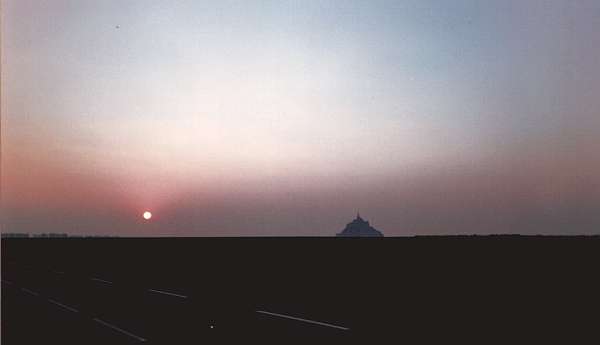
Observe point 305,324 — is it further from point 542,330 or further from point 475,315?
point 475,315

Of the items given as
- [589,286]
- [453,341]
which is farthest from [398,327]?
[589,286]

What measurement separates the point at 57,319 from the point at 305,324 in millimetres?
7670

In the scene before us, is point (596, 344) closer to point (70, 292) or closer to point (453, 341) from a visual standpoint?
point (453, 341)

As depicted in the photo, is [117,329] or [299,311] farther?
[299,311]

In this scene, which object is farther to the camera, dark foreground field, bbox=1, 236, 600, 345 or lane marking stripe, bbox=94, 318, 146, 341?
dark foreground field, bbox=1, 236, 600, 345

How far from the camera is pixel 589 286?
3447cm

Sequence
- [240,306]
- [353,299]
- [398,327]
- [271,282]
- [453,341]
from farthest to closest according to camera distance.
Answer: [271,282], [353,299], [240,306], [398,327], [453,341]

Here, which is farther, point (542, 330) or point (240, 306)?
point (240, 306)

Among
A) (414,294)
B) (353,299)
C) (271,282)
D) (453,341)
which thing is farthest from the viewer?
(271,282)

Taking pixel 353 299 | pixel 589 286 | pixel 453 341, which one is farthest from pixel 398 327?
pixel 589 286

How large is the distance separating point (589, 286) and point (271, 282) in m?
17.9

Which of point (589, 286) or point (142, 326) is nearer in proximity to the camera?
point (142, 326)

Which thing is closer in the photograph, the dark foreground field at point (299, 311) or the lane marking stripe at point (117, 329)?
the lane marking stripe at point (117, 329)

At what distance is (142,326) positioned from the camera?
15266 millimetres
